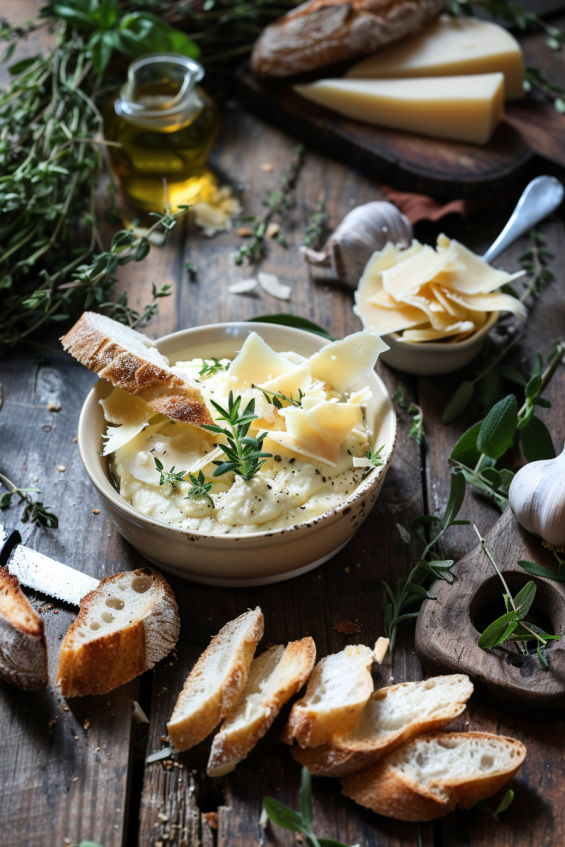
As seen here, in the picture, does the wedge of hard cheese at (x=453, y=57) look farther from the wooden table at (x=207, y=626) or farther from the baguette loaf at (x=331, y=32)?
the wooden table at (x=207, y=626)

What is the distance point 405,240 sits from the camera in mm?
2229

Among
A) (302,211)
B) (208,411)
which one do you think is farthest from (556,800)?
(302,211)

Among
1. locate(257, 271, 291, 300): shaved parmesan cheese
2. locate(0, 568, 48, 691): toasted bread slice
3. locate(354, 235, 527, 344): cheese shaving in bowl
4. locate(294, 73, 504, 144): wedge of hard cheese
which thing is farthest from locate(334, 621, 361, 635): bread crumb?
locate(294, 73, 504, 144): wedge of hard cheese

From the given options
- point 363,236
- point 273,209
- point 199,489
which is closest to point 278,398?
point 199,489

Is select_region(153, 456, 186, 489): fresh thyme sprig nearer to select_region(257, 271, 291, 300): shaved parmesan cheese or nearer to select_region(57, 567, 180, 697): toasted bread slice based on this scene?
select_region(57, 567, 180, 697): toasted bread slice

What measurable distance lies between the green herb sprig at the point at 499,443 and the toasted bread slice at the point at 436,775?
592 mm

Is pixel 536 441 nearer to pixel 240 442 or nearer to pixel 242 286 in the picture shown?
pixel 240 442

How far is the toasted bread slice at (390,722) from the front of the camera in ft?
4.06

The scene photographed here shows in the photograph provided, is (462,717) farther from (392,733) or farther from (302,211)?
(302,211)

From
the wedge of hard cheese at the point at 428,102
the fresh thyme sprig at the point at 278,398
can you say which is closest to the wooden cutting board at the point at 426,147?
the wedge of hard cheese at the point at 428,102

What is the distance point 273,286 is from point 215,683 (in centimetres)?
133

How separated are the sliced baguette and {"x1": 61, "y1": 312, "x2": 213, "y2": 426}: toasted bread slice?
1.59 ft

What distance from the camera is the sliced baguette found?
4.10 ft

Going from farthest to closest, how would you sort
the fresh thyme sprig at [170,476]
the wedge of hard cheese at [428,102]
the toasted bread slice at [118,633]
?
1. the wedge of hard cheese at [428,102]
2. the fresh thyme sprig at [170,476]
3. the toasted bread slice at [118,633]
